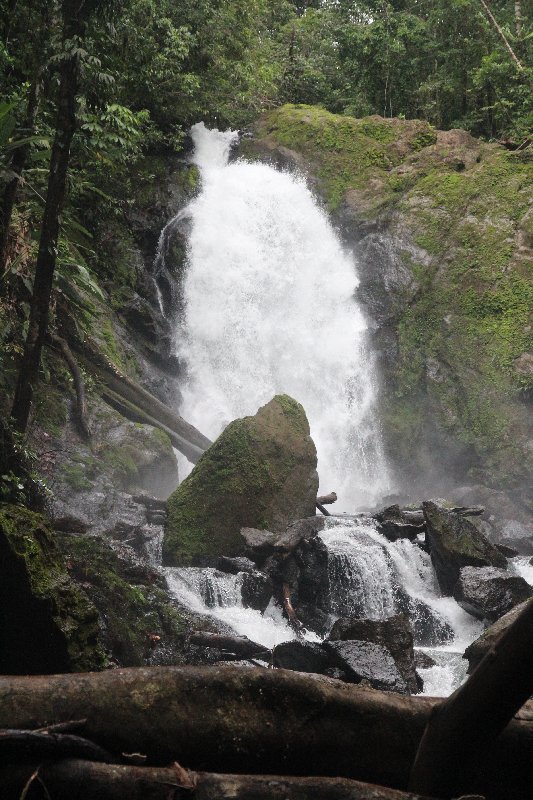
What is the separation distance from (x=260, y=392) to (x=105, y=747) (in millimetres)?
15706

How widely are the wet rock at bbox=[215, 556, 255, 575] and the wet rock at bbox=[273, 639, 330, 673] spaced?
8.10ft

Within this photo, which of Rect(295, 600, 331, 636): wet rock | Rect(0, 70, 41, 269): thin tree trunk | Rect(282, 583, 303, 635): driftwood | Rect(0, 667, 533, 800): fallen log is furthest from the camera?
Rect(295, 600, 331, 636): wet rock

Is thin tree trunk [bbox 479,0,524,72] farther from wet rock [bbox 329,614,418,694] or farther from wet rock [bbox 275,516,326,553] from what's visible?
wet rock [bbox 329,614,418,694]

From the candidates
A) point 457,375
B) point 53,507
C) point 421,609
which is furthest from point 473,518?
point 53,507

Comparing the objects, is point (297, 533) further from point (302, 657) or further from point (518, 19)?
point (518, 19)

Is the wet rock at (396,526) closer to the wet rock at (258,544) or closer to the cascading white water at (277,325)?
the wet rock at (258,544)

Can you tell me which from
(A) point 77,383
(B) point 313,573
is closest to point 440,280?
(A) point 77,383

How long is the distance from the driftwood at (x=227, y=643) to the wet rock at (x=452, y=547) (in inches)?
153

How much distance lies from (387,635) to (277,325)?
41.1ft

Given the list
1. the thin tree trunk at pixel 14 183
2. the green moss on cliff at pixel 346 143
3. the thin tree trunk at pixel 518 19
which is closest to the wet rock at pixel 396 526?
the thin tree trunk at pixel 14 183

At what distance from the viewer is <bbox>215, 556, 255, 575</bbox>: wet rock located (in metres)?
9.13

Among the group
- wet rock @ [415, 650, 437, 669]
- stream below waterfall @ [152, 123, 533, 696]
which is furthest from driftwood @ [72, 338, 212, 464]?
wet rock @ [415, 650, 437, 669]

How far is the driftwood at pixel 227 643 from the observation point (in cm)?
695

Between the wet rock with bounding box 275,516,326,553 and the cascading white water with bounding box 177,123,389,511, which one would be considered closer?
the wet rock with bounding box 275,516,326,553
